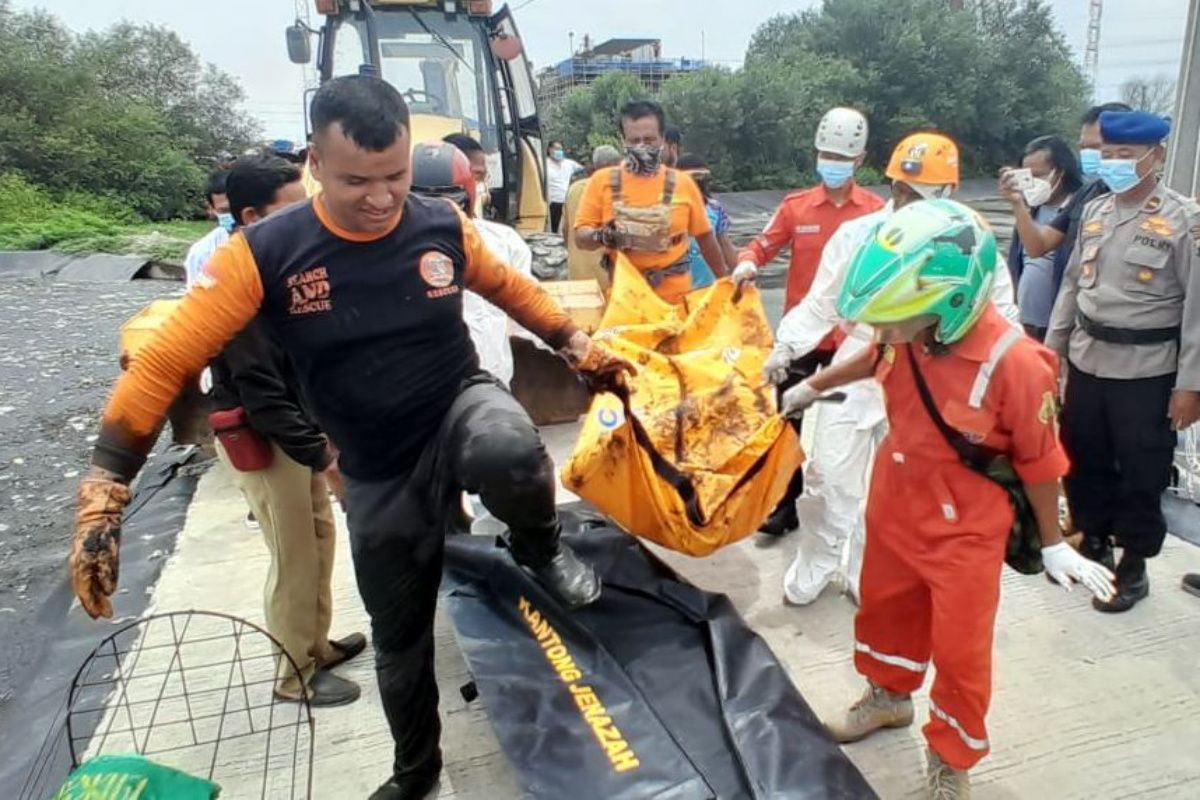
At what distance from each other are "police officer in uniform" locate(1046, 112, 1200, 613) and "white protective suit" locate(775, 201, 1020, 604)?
0.81 m

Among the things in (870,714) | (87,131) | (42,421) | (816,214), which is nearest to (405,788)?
(870,714)

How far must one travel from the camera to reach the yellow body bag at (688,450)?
2627 millimetres

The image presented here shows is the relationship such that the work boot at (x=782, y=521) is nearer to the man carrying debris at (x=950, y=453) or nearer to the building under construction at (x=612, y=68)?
the man carrying debris at (x=950, y=453)

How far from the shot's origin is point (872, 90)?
25.1m

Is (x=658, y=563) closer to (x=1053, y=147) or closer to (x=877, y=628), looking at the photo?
Answer: (x=877, y=628)

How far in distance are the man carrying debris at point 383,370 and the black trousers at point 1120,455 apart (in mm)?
1983

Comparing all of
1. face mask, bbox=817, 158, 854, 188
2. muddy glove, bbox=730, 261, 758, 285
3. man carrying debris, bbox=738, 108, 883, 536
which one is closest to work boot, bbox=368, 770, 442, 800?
man carrying debris, bbox=738, 108, 883, 536

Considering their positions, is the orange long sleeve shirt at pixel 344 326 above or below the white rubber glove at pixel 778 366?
above

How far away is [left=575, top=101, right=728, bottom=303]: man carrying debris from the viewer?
3938mm

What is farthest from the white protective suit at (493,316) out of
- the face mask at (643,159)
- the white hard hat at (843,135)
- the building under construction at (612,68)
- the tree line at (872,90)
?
the building under construction at (612,68)

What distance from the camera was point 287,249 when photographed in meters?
1.62

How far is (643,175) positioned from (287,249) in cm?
261

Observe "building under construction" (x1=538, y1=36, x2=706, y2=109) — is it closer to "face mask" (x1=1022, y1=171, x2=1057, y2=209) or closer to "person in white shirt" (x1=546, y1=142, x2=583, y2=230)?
"person in white shirt" (x1=546, y1=142, x2=583, y2=230)

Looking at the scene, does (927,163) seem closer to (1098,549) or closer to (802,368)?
(802,368)
